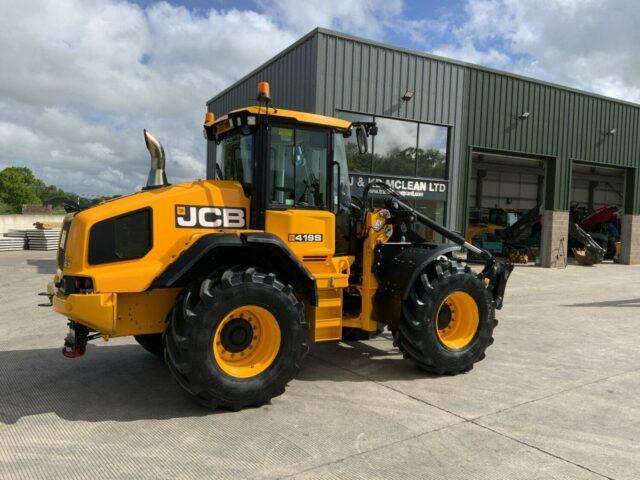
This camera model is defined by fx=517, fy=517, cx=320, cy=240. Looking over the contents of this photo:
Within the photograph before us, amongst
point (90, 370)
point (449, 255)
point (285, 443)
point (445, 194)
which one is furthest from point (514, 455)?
point (445, 194)

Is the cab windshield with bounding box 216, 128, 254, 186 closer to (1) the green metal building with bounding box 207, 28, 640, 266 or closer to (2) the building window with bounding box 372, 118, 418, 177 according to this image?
(1) the green metal building with bounding box 207, 28, 640, 266

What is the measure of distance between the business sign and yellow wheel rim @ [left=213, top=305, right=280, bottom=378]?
905 cm

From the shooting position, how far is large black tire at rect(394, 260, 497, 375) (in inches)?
198

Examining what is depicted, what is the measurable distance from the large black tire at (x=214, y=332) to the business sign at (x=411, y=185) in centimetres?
907

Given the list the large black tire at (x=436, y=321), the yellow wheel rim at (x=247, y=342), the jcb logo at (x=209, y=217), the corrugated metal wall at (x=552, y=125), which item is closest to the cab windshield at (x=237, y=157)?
the jcb logo at (x=209, y=217)

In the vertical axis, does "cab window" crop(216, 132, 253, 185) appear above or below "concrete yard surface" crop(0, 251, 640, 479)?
above

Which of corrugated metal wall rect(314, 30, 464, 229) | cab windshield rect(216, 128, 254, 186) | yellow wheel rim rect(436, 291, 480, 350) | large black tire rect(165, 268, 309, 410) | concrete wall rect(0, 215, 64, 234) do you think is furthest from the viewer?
concrete wall rect(0, 215, 64, 234)

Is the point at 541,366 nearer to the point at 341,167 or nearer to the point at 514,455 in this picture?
the point at 514,455

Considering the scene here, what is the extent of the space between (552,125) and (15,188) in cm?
7480

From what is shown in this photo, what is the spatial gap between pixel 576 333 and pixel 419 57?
32.0ft

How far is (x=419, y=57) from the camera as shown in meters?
14.5

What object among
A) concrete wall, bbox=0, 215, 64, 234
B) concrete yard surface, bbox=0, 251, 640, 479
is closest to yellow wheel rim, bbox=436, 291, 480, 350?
concrete yard surface, bbox=0, 251, 640, 479

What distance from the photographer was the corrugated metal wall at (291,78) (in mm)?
12969

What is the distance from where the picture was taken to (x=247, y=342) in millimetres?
4359
